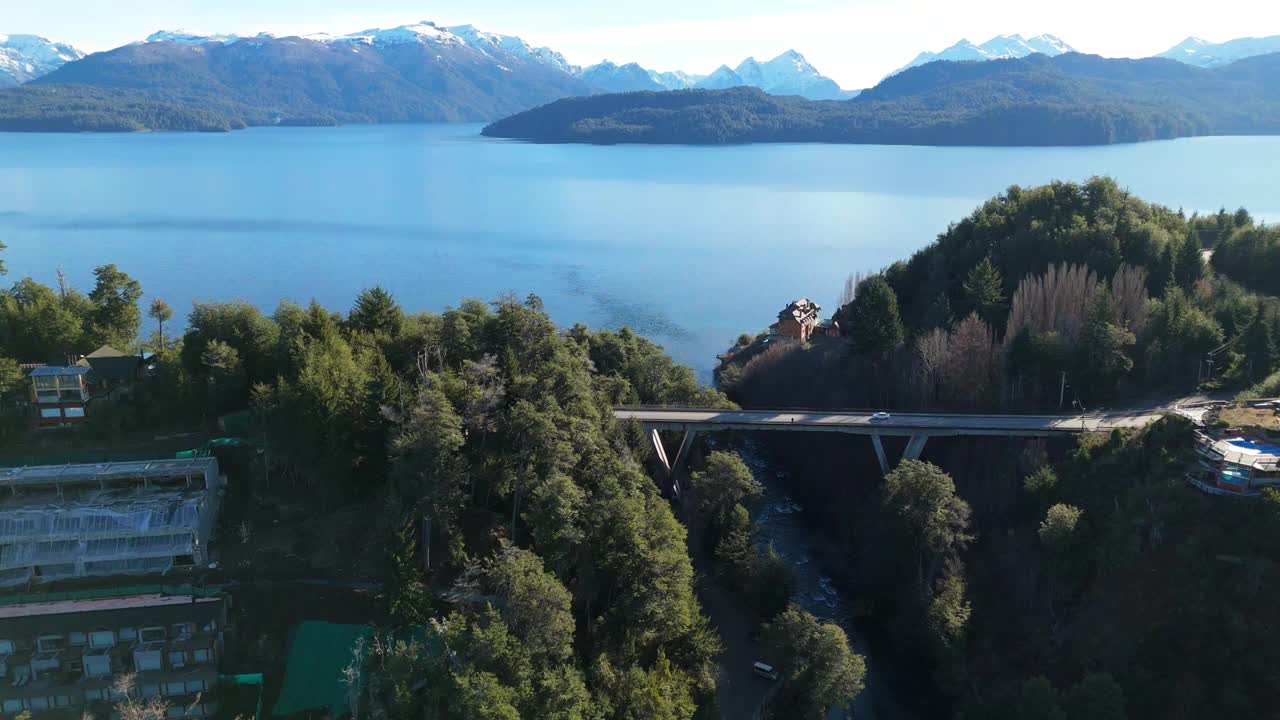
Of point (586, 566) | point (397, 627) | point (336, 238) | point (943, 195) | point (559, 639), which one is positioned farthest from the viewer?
point (943, 195)

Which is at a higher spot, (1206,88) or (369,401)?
(1206,88)

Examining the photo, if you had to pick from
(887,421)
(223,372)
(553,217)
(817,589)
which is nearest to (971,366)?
(887,421)

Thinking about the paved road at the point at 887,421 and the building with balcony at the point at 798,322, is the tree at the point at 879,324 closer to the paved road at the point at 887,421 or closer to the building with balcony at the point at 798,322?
the paved road at the point at 887,421

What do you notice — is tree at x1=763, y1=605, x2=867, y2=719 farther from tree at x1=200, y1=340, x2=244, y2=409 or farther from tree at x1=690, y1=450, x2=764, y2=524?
tree at x1=200, y1=340, x2=244, y2=409

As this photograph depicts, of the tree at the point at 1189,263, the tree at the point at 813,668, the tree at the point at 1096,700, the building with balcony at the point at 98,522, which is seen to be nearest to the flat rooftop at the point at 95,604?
the building with balcony at the point at 98,522

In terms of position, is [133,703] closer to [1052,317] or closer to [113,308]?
[113,308]

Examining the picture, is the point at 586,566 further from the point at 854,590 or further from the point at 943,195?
the point at 943,195

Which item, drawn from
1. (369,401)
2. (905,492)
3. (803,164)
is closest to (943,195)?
(803,164)
